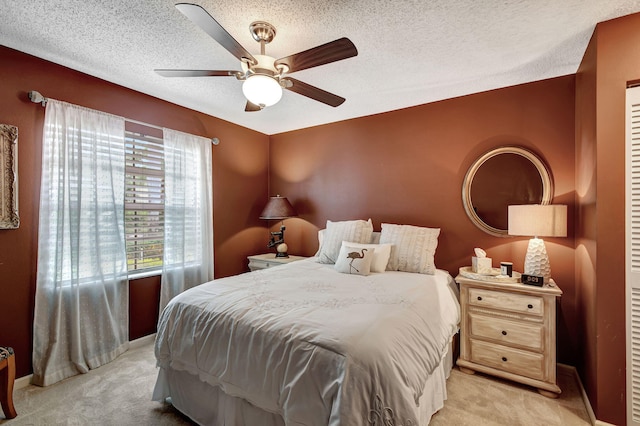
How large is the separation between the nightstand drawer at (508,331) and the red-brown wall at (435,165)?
1.87 feet

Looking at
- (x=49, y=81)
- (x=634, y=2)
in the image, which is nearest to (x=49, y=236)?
(x=49, y=81)

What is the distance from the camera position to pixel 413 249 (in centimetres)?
270

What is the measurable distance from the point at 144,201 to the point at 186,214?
0.45 metres

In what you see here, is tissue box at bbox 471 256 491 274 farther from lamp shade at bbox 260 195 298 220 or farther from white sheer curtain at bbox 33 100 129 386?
white sheer curtain at bbox 33 100 129 386

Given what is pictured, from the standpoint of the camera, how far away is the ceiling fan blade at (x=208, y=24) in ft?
4.13

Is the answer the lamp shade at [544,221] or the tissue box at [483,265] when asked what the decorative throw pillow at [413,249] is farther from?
the lamp shade at [544,221]

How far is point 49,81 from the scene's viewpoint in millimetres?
2322

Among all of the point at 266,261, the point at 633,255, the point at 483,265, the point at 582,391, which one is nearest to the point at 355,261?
the point at 483,265

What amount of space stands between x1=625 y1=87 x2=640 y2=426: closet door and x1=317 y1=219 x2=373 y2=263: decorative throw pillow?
1.92 metres

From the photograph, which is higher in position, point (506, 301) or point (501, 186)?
point (501, 186)

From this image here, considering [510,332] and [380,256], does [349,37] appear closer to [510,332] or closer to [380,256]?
[380,256]

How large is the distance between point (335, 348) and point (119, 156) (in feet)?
8.93

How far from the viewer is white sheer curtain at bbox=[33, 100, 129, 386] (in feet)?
7.43

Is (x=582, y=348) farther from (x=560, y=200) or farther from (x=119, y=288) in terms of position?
(x=119, y=288)
